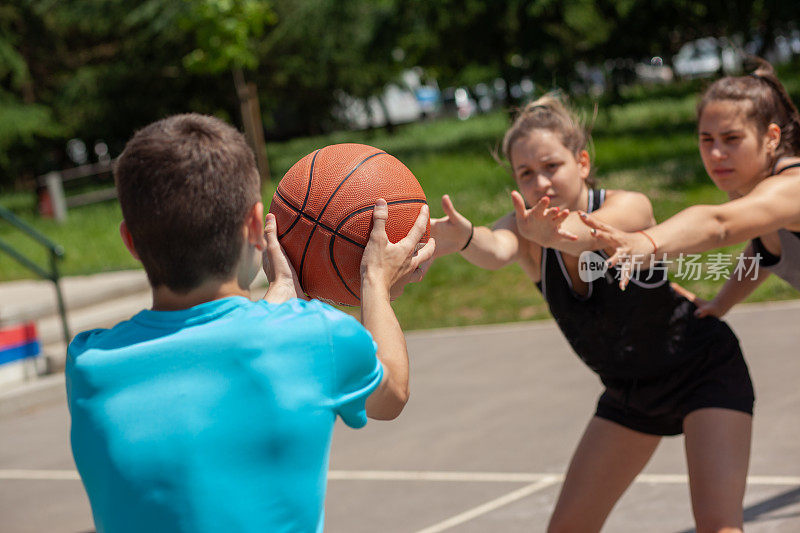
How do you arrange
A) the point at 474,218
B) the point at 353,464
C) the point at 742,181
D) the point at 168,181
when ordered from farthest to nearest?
the point at 474,218 < the point at 353,464 < the point at 742,181 < the point at 168,181

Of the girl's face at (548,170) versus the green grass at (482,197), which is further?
the green grass at (482,197)

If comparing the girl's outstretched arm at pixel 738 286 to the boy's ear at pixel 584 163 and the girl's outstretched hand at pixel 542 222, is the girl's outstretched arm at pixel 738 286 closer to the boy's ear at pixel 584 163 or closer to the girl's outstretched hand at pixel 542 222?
the boy's ear at pixel 584 163

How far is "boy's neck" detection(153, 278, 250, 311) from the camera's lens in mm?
1844

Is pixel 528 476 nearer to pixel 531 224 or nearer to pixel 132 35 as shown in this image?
pixel 531 224

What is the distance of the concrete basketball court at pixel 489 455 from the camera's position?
5.03 metres

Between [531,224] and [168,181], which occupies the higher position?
[168,181]

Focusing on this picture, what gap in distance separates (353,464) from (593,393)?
2.06 m

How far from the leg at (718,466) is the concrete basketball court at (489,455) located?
1.54 metres

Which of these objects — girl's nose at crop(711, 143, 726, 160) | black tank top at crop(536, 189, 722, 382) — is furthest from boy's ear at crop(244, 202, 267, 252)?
girl's nose at crop(711, 143, 726, 160)

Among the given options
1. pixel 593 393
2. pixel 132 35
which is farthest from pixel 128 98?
pixel 593 393

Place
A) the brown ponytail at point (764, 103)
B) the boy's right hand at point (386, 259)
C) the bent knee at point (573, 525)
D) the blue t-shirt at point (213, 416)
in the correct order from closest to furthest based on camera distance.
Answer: the blue t-shirt at point (213, 416), the boy's right hand at point (386, 259), the bent knee at point (573, 525), the brown ponytail at point (764, 103)

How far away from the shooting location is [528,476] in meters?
5.60

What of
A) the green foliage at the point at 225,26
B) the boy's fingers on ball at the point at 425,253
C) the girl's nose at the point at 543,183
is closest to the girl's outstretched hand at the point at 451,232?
the girl's nose at the point at 543,183

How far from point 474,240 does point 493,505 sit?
2352 millimetres
